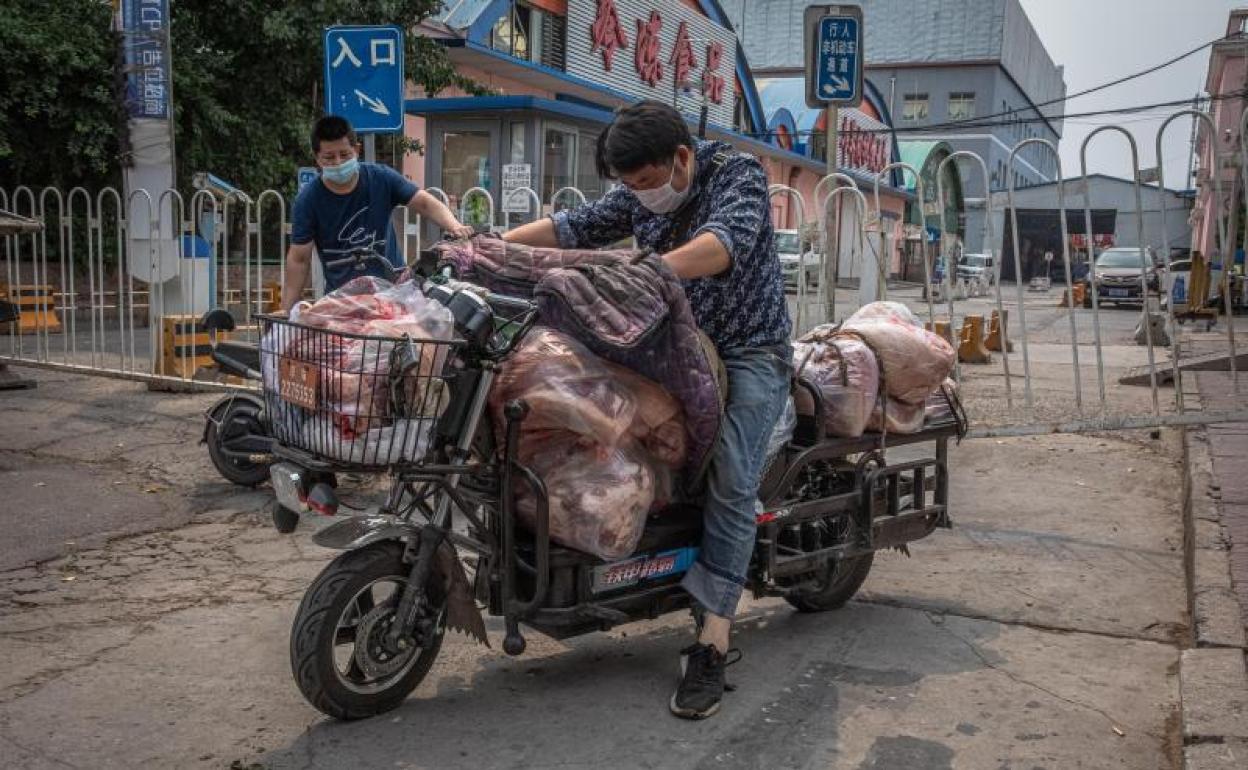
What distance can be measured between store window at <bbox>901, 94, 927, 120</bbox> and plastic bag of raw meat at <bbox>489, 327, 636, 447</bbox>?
211ft

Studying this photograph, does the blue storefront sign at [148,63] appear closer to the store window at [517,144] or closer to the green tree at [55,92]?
the green tree at [55,92]

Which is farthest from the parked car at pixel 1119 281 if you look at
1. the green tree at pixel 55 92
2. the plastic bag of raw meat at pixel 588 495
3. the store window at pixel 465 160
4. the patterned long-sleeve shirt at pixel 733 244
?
the plastic bag of raw meat at pixel 588 495

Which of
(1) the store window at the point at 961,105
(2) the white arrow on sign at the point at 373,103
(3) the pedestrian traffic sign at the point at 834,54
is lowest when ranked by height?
(2) the white arrow on sign at the point at 373,103

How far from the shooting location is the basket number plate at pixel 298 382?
292 centimetres

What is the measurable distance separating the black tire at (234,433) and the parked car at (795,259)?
294 centimetres

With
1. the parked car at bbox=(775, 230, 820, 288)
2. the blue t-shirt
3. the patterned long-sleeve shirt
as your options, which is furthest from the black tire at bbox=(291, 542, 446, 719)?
the blue t-shirt

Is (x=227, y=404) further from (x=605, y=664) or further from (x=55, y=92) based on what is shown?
(x=55, y=92)

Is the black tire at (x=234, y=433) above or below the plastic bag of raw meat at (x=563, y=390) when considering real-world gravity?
below

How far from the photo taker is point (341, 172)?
5.56 m

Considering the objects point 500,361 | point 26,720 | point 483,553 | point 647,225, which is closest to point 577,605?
point 483,553

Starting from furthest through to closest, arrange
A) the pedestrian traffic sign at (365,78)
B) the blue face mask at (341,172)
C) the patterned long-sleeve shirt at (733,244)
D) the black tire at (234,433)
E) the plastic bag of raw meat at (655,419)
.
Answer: the pedestrian traffic sign at (365,78) < the black tire at (234,433) < the blue face mask at (341,172) < the patterned long-sleeve shirt at (733,244) < the plastic bag of raw meat at (655,419)

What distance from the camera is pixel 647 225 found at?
384cm

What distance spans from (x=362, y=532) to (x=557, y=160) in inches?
669

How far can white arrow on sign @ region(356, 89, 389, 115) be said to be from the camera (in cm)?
715
